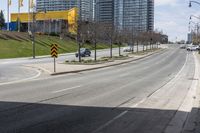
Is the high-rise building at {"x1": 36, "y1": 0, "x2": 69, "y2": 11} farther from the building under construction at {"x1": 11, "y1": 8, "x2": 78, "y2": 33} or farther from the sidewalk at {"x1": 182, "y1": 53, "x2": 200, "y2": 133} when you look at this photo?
the sidewalk at {"x1": 182, "y1": 53, "x2": 200, "y2": 133}

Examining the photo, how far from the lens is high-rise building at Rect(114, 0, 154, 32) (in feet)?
431

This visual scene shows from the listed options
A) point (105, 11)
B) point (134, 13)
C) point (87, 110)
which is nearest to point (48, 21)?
point (134, 13)

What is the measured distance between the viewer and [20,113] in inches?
562

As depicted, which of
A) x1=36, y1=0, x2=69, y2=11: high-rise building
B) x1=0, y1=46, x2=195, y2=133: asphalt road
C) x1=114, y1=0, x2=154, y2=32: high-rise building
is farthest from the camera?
x1=114, y1=0, x2=154, y2=32: high-rise building

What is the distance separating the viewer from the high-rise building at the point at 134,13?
132 meters

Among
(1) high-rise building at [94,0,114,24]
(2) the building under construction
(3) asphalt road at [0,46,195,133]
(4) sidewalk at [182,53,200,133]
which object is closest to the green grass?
(1) high-rise building at [94,0,114,24]

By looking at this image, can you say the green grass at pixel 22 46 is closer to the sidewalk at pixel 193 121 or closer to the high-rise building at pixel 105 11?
the high-rise building at pixel 105 11

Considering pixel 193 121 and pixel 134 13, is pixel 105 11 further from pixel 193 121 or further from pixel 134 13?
pixel 193 121

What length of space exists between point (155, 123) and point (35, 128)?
11.4ft

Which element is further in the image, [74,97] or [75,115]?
[74,97]

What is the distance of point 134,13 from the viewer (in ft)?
469

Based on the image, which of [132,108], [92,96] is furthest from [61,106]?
[92,96]

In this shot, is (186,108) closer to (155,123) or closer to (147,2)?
(155,123)

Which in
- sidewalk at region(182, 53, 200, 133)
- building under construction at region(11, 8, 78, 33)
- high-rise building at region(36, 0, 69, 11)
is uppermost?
high-rise building at region(36, 0, 69, 11)
